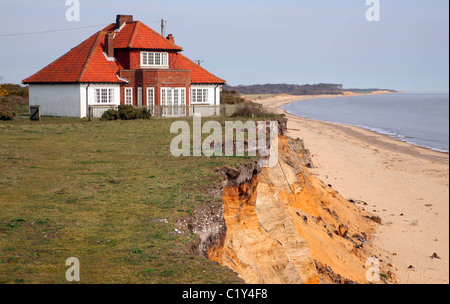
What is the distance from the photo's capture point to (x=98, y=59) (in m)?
40.2

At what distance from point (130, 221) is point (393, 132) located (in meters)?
66.7

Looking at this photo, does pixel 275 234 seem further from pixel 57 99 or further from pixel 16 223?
pixel 57 99

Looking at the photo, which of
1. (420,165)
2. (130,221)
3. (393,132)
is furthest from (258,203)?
(393,132)

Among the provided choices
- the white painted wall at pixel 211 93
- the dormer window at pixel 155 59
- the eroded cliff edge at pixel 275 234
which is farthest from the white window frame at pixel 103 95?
the eroded cliff edge at pixel 275 234

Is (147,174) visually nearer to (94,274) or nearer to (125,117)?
(94,274)

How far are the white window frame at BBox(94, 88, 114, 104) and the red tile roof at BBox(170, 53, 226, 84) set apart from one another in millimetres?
6704

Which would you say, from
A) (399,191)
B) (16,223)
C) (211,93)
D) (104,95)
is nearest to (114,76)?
(104,95)

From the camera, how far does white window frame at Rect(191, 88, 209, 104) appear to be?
44.6 m

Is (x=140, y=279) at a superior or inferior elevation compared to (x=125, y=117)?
inferior

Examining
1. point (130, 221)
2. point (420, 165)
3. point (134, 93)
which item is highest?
point (134, 93)

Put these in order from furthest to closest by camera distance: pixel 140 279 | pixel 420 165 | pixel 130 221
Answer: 1. pixel 420 165
2. pixel 130 221
3. pixel 140 279

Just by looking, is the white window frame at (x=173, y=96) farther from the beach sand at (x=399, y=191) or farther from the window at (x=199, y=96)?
the beach sand at (x=399, y=191)

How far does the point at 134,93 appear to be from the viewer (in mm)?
40656

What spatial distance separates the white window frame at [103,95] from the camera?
3856 cm
